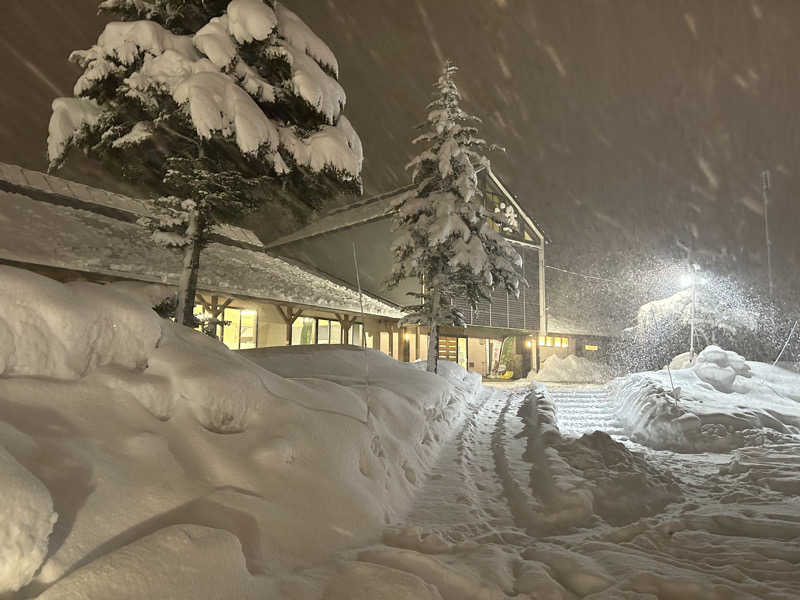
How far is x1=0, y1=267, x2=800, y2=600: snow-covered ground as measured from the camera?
2.12 meters

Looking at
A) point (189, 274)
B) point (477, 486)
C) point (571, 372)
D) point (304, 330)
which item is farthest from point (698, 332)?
point (189, 274)

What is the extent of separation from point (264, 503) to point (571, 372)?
2315 cm

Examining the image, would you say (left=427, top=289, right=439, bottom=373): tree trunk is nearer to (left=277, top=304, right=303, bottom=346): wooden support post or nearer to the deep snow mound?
(left=277, top=304, right=303, bottom=346): wooden support post

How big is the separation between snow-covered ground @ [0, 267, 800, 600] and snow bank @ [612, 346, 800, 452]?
3.13 m

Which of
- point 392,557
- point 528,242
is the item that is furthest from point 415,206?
point 528,242

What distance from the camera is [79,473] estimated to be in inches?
94.8

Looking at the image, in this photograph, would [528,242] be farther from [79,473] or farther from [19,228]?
[79,473]

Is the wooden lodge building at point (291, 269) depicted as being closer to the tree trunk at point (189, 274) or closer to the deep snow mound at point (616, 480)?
the tree trunk at point (189, 274)

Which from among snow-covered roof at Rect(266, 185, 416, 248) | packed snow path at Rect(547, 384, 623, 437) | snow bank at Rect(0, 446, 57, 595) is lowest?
packed snow path at Rect(547, 384, 623, 437)

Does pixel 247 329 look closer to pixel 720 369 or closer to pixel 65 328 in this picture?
pixel 65 328

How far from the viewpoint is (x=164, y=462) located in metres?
2.85

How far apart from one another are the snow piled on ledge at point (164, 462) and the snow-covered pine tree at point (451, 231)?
31.8 feet

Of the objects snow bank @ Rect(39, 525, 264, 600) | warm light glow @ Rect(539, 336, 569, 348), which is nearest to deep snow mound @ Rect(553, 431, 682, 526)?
snow bank @ Rect(39, 525, 264, 600)

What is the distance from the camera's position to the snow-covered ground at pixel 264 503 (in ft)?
6.95
